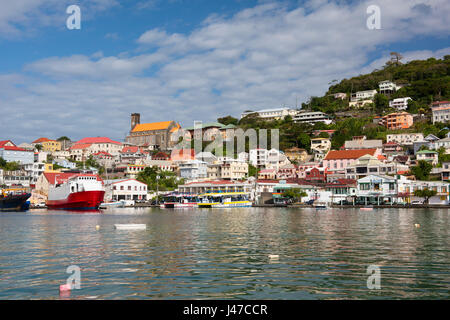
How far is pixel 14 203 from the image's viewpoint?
76062 millimetres

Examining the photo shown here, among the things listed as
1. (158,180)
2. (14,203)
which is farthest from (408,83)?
(14,203)

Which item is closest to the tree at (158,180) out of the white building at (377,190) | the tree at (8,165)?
the tree at (8,165)

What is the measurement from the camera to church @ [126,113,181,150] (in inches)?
7020

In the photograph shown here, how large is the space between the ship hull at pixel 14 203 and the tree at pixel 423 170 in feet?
256

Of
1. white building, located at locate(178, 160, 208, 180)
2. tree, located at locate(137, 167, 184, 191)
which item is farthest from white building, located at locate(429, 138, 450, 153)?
tree, located at locate(137, 167, 184, 191)

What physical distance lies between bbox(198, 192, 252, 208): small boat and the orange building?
59.7 meters

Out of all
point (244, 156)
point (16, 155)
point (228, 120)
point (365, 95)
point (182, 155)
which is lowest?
point (244, 156)

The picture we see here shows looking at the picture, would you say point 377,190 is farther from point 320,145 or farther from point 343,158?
point 320,145

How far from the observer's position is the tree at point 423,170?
83250mm

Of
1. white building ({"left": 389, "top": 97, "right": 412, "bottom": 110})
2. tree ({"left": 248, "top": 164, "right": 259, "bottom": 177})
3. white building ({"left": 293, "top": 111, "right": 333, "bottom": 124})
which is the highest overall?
white building ({"left": 389, "top": 97, "right": 412, "bottom": 110})

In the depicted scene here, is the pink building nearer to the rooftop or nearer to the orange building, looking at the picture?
the orange building

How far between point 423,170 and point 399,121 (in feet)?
132

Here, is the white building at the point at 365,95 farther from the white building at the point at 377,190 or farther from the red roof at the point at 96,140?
the red roof at the point at 96,140
